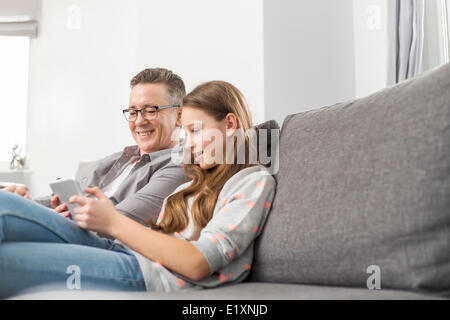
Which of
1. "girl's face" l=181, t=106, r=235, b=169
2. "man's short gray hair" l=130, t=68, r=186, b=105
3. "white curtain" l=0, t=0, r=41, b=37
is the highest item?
"white curtain" l=0, t=0, r=41, b=37

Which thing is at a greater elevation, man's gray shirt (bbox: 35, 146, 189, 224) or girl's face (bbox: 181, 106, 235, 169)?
girl's face (bbox: 181, 106, 235, 169)

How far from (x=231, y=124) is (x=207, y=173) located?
16 cm

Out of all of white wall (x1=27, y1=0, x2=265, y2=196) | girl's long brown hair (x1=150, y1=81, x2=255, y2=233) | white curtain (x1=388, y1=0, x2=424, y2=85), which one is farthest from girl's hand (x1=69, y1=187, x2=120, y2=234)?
white wall (x1=27, y1=0, x2=265, y2=196)

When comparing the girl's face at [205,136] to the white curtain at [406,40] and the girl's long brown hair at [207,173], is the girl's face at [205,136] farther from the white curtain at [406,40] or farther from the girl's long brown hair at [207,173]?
the white curtain at [406,40]

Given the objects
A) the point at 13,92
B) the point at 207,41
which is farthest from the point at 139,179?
the point at 13,92

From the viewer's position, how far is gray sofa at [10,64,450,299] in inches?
32.1

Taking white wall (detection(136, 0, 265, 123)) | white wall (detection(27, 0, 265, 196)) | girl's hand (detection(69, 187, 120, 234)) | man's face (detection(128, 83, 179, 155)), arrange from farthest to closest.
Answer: white wall (detection(27, 0, 265, 196))
white wall (detection(136, 0, 265, 123))
man's face (detection(128, 83, 179, 155))
girl's hand (detection(69, 187, 120, 234))

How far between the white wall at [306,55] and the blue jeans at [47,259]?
1.69 m

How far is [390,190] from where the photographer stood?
857 mm

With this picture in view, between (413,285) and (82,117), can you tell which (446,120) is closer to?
(413,285)

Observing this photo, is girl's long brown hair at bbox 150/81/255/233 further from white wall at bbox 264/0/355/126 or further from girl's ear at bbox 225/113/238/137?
white wall at bbox 264/0/355/126

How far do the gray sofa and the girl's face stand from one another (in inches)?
10.2

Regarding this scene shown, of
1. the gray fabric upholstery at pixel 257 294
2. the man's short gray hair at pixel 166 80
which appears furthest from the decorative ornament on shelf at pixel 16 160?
the gray fabric upholstery at pixel 257 294
